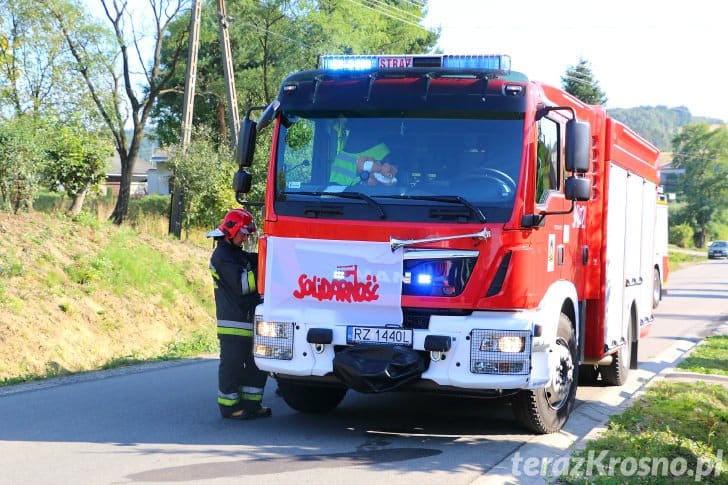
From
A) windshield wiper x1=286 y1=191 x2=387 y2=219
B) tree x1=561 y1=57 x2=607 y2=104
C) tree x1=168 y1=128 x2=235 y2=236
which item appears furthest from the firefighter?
tree x1=561 y1=57 x2=607 y2=104

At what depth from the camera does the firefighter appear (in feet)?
28.0

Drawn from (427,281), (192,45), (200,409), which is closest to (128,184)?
→ (192,45)

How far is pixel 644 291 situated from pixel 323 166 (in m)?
6.28

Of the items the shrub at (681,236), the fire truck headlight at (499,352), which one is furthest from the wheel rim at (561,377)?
the shrub at (681,236)

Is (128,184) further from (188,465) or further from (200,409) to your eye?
(188,465)

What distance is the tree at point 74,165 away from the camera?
1967cm

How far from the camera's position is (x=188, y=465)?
6.69 meters

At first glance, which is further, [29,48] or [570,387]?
[29,48]

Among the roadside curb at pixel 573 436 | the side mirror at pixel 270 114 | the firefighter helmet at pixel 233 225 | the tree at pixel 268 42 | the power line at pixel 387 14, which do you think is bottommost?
the roadside curb at pixel 573 436

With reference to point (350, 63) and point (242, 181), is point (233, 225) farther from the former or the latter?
point (350, 63)

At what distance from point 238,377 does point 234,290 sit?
2.53 ft

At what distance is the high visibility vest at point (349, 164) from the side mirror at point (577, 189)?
150cm

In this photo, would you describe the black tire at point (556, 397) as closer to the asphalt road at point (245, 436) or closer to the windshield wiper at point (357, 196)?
the asphalt road at point (245, 436)

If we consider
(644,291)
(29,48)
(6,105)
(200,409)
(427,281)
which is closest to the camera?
(427,281)
